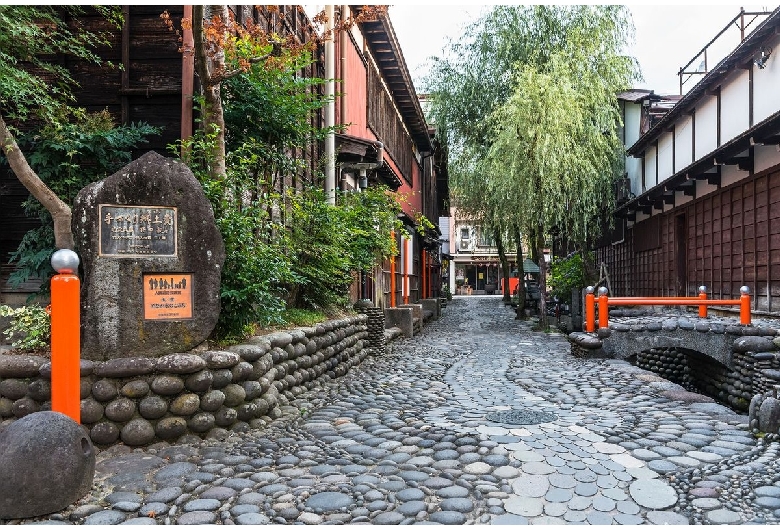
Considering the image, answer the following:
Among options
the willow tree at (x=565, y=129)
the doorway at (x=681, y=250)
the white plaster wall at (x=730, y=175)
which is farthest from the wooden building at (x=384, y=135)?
the doorway at (x=681, y=250)

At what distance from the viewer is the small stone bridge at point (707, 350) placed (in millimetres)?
8930

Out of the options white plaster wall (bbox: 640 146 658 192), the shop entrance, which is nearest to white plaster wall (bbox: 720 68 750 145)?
white plaster wall (bbox: 640 146 658 192)

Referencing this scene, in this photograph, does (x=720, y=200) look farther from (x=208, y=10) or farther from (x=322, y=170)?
(x=208, y=10)

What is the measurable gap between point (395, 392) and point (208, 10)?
532 centimetres

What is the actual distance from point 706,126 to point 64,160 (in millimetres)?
14990

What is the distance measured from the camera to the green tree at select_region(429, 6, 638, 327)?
15.6m

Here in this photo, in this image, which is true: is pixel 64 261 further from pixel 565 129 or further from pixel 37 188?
pixel 565 129

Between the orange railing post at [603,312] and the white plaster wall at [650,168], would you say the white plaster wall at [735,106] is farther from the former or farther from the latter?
the orange railing post at [603,312]

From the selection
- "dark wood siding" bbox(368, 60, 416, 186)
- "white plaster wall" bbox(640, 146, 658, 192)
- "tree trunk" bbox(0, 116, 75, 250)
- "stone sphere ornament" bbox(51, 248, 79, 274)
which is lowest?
"stone sphere ornament" bbox(51, 248, 79, 274)

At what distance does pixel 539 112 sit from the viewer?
15.6 meters

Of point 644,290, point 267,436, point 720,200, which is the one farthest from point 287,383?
point 644,290

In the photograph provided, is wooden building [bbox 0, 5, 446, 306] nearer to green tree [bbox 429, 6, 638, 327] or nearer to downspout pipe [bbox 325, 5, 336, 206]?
downspout pipe [bbox 325, 5, 336, 206]

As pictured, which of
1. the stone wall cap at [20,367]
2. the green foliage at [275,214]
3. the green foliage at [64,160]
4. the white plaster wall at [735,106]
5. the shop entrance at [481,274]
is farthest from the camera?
the shop entrance at [481,274]

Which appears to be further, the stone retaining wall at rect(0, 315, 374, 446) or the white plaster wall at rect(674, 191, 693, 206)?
the white plaster wall at rect(674, 191, 693, 206)
